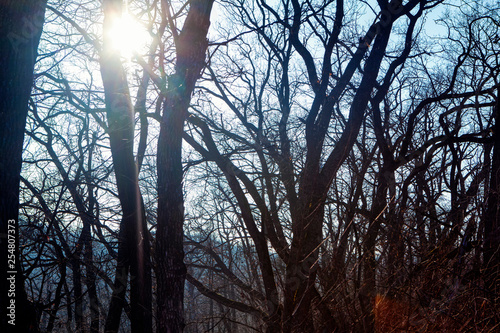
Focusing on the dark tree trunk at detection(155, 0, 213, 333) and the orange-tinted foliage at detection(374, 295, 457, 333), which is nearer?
the orange-tinted foliage at detection(374, 295, 457, 333)

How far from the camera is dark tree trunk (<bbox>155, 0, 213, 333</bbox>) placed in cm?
456

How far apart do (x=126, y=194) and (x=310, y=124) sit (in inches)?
119

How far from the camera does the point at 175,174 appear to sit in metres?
4.85

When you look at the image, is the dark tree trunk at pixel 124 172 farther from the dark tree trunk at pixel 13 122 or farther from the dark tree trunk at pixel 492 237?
the dark tree trunk at pixel 492 237

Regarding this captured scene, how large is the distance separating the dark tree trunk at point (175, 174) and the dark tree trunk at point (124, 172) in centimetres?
148

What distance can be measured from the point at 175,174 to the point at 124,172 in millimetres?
1927

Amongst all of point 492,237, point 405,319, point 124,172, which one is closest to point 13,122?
point 124,172

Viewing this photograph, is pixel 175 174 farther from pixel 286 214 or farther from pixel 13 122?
pixel 286 214

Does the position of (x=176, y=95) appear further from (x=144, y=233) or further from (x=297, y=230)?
(x=144, y=233)

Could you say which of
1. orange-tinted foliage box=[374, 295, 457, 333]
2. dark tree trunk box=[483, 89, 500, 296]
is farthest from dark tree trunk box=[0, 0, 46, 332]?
dark tree trunk box=[483, 89, 500, 296]

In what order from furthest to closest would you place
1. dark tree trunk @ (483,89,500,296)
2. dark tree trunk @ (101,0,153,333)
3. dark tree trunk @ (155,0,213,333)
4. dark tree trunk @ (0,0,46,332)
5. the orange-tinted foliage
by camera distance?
1. dark tree trunk @ (101,0,153,333)
2. dark tree trunk @ (483,89,500,296)
3. dark tree trunk @ (155,0,213,333)
4. the orange-tinted foliage
5. dark tree trunk @ (0,0,46,332)

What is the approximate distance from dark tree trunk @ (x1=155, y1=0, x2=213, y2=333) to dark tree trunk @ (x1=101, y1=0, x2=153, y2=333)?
4.85ft

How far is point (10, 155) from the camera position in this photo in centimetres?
346

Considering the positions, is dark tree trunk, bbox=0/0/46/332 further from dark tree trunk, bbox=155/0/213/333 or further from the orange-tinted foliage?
the orange-tinted foliage
